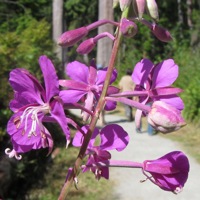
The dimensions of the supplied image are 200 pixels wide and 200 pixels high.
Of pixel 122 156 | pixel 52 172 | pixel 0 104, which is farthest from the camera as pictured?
pixel 122 156

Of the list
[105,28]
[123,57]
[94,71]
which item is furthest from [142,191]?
[123,57]

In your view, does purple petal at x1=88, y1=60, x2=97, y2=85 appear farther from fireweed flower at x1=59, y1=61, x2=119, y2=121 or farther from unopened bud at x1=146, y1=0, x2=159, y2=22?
unopened bud at x1=146, y1=0, x2=159, y2=22

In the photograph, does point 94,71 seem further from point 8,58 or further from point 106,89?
point 8,58

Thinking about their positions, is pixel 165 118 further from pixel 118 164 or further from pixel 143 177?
pixel 143 177

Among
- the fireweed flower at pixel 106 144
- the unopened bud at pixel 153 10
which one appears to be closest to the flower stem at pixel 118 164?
the fireweed flower at pixel 106 144

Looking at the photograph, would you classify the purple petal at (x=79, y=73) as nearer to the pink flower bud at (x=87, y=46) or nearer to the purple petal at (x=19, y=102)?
the pink flower bud at (x=87, y=46)
